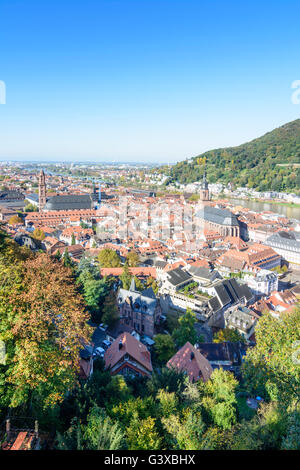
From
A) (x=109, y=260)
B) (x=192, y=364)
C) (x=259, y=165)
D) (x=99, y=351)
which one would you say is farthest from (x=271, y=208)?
(x=192, y=364)

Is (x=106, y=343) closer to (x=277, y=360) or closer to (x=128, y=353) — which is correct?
(x=128, y=353)

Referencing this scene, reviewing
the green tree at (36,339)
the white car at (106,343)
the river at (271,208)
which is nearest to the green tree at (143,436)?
the green tree at (36,339)

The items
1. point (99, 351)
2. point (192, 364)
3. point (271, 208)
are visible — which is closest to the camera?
point (192, 364)

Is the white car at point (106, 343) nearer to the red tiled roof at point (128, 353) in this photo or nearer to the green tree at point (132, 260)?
the red tiled roof at point (128, 353)

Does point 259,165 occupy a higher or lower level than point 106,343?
higher
